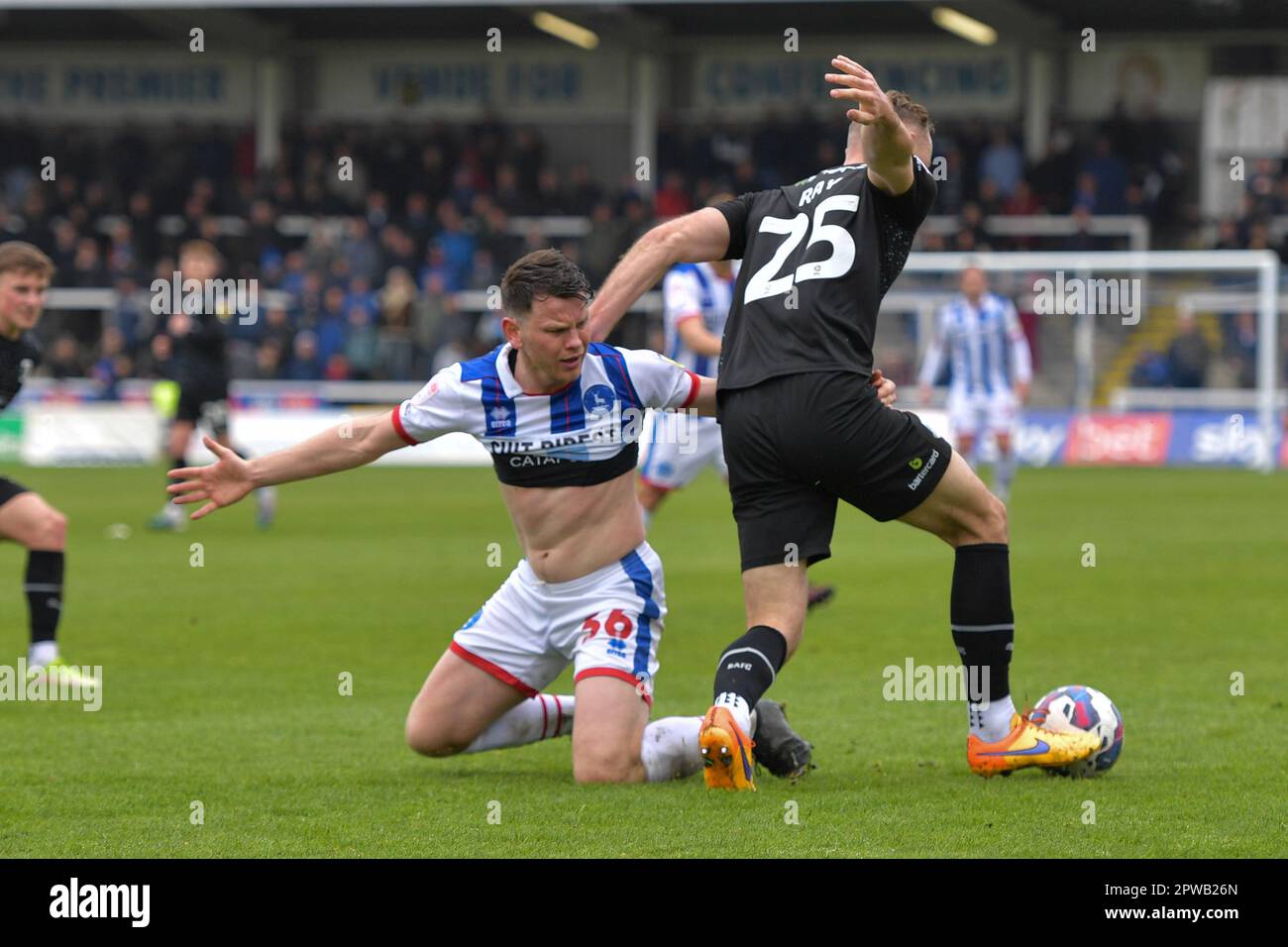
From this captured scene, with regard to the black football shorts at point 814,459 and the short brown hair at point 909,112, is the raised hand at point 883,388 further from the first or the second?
the short brown hair at point 909,112

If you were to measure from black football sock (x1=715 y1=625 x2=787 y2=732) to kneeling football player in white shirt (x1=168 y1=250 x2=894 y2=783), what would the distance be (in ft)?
1.63

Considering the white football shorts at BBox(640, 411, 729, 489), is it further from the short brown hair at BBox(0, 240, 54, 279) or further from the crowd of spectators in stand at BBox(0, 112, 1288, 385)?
the crowd of spectators in stand at BBox(0, 112, 1288, 385)

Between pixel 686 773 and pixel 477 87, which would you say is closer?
pixel 686 773

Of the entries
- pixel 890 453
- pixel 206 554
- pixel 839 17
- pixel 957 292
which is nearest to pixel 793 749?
pixel 890 453

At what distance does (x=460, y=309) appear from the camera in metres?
29.0

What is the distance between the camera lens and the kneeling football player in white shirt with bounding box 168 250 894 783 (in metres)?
5.93

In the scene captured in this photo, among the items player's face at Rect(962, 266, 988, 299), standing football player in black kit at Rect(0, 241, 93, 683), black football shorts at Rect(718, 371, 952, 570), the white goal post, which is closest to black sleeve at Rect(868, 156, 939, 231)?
black football shorts at Rect(718, 371, 952, 570)

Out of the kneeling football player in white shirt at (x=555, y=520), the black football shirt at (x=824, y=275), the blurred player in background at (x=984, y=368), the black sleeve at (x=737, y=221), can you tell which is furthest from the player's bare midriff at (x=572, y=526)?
the blurred player in background at (x=984, y=368)

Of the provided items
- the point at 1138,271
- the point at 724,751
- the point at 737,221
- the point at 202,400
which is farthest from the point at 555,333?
the point at 1138,271

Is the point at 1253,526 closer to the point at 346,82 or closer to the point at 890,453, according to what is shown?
the point at 890,453

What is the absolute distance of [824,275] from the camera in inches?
224

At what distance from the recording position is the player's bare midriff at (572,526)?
252 inches

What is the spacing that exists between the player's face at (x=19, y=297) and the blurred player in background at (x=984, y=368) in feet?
39.9

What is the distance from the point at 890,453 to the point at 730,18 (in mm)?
29063
